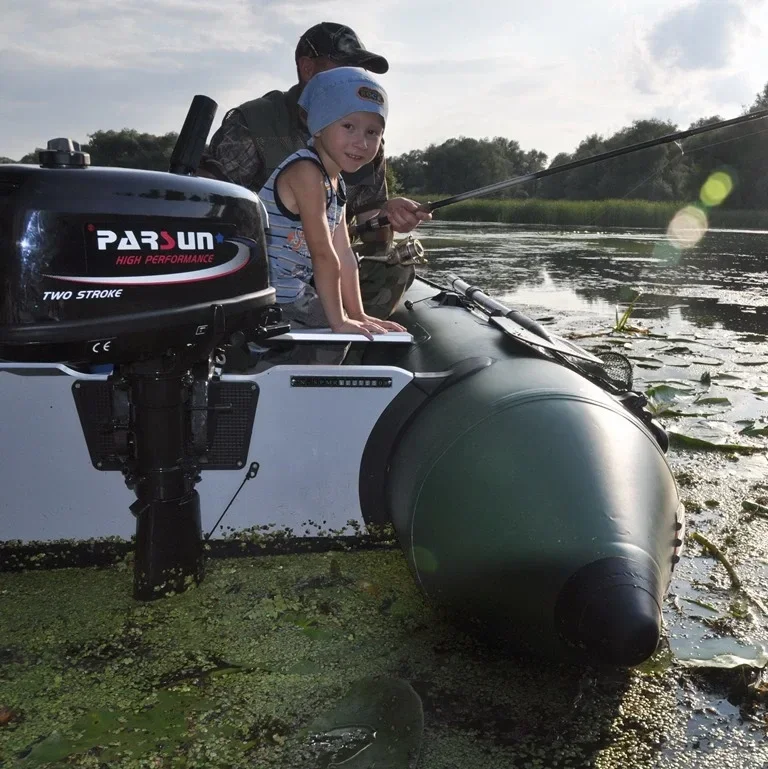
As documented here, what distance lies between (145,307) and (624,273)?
35.5 ft

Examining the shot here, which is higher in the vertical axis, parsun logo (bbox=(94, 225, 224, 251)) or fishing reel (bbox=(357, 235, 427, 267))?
parsun logo (bbox=(94, 225, 224, 251))

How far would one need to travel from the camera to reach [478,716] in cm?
166

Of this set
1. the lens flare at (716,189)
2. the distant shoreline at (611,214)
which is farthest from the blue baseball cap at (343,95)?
the lens flare at (716,189)

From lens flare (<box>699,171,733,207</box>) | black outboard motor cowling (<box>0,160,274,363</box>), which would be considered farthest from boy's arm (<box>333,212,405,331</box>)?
lens flare (<box>699,171,733,207</box>)

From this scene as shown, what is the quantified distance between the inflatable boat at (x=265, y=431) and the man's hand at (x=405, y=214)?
867 millimetres

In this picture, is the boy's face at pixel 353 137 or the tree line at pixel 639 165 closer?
the boy's face at pixel 353 137

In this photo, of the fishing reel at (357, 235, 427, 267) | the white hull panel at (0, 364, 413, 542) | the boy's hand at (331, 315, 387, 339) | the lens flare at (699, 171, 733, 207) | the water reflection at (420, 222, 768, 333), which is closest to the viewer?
the white hull panel at (0, 364, 413, 542)

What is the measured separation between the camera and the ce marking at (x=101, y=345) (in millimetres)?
1588

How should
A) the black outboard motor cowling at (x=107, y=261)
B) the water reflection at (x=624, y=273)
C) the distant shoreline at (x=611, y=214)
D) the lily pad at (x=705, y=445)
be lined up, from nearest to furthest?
the black outboard motor cowling at (x=107, y=261)
the lily pad at (x=705, y=445)
the water reflection at (x=624, y=273)
the distant shoreline at (x=611, y=214)

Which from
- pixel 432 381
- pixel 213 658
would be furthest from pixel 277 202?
pixel 213 658

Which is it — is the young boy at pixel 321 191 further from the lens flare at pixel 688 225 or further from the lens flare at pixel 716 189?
the lens flare at pixel 716 189

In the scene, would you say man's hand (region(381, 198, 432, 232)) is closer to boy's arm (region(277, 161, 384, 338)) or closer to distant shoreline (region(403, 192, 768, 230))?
boy's arm (region(277, 161, 384, 338))

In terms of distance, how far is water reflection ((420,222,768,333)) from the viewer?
774 cm

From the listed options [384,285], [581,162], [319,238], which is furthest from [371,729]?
[581,162]
